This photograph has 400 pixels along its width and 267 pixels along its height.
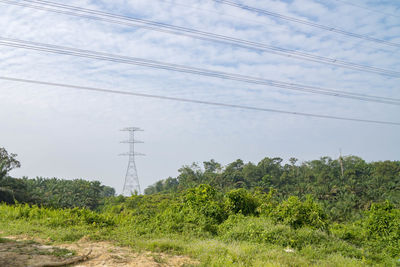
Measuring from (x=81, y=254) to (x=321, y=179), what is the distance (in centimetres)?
5182

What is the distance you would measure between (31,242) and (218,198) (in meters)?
6.93

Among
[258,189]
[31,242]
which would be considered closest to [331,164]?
[258,189]

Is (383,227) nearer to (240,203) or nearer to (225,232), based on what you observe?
(240,203)

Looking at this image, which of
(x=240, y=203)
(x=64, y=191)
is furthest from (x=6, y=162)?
(x=240, y=203)

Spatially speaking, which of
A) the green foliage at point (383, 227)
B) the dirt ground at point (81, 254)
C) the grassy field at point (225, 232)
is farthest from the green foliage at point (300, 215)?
the dirt ground at point (81, 254)

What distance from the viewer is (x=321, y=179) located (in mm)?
53844

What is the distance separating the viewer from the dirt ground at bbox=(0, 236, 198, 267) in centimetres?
652

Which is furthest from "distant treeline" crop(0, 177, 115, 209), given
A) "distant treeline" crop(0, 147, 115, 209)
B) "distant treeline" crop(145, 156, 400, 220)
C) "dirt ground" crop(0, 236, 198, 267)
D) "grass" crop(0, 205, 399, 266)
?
"dirt ground" crop(0, 236, 198, 267)

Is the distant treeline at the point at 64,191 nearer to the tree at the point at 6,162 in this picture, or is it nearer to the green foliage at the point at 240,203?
the tree at the point at 6,162

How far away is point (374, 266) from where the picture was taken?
25.5 ft

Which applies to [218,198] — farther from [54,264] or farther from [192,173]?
[192,173]

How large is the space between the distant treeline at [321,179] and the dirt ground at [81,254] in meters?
35.8

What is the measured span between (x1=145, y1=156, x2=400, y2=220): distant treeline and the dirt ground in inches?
1408

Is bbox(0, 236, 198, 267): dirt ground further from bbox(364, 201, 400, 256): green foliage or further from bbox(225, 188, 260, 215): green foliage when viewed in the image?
bbox(364, 201, 400, 256): green foliage
